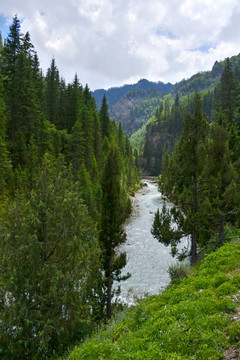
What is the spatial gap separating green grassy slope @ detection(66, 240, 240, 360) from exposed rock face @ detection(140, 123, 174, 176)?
150m

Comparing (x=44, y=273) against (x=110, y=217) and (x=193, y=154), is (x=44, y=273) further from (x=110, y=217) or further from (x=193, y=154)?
(x=193, y=154)

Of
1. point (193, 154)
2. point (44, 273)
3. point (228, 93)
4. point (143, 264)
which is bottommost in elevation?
point (143, 264)

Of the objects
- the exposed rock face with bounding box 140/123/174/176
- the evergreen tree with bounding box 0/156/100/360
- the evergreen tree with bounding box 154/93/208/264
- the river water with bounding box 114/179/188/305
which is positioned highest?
the exposed rock face with bounding box 140/123/174/176

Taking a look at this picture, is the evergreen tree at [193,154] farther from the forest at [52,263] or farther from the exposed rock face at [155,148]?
the exposed rock face at [155,148]

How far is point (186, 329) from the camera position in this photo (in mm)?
6133

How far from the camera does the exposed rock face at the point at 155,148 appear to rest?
160m

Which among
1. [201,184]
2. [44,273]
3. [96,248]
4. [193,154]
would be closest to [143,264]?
[96,248]

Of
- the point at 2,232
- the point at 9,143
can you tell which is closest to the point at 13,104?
the point at 9,143

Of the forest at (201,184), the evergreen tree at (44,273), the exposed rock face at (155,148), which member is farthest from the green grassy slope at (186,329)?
the exposed rock face at (155,148)

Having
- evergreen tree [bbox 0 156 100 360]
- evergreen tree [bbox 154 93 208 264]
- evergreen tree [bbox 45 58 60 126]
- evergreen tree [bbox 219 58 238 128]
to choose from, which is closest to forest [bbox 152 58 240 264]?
evergreen tree [bbox 154 93 208 264]

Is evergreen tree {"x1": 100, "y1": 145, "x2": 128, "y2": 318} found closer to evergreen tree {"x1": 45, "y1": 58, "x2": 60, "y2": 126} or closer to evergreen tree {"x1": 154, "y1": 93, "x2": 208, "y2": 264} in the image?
evergreen tree {"x1": 154, "y1": 93, "x2": 208, "y2": 264}

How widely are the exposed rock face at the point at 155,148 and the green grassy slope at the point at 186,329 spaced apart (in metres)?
150

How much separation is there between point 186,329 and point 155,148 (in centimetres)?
16796

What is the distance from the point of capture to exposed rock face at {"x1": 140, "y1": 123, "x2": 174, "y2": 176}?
160m
